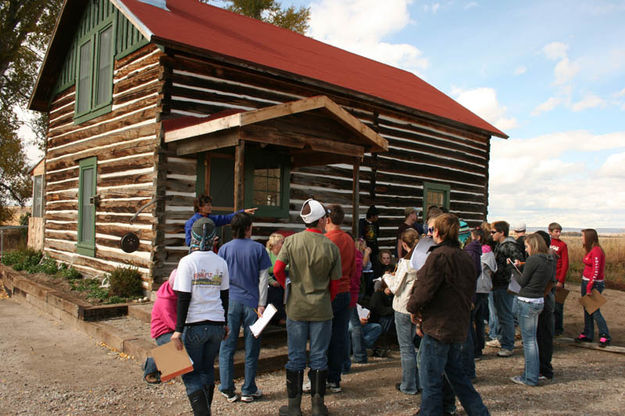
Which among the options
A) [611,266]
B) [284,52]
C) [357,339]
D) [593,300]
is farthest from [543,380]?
[611,266]

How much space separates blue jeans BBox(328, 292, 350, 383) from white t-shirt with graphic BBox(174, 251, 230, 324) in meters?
1.49

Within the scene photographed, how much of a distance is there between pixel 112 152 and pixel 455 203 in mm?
9747

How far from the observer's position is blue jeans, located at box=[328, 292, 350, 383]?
499 cm

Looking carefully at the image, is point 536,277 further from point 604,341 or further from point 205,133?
point 205,133

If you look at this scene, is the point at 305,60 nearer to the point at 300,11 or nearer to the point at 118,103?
the point at 118,103

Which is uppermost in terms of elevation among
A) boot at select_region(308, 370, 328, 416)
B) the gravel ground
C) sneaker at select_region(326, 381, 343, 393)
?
boot at select_region(308, 370, 328, 416)

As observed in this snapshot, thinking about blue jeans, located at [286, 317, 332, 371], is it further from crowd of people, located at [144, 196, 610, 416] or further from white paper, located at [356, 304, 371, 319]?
white paper, located at [356, 304, 371, 319]

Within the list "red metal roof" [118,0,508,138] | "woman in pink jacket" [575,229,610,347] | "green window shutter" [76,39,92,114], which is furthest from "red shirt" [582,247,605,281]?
"green window shutter" [76,39,92,114]

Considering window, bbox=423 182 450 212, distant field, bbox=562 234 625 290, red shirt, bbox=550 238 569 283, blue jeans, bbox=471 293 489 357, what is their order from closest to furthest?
blue jeans, bbox=471 293 489 357, red shirt, bbox=550 238 569 283, window, bbox=423 182 450 212, distant field, bbox=562 234 625 290

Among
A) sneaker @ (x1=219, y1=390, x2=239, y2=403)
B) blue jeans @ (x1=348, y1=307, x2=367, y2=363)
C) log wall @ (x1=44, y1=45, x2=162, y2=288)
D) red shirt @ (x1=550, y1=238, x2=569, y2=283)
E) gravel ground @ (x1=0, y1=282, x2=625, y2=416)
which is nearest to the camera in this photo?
gravel ground @ (x1=0, y1=282, x2=625, y2=416)

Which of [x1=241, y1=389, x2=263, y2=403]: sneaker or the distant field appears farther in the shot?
the distant field

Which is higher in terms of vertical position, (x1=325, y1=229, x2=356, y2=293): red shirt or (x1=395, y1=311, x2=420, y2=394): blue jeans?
(x1=325, y1=229, x2=356, y2=293): red shirt

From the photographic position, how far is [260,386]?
5.35 metres

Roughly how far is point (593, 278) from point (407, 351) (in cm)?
445
